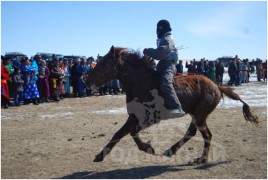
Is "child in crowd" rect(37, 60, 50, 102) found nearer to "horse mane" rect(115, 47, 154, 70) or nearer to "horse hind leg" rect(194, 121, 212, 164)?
"horse mane" rect(115, 47, 154, 70)

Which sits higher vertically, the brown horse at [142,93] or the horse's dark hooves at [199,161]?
the brown horse at [142,93]

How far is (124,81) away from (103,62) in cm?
52

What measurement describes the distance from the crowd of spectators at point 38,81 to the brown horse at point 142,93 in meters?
8.62

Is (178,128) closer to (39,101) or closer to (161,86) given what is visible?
(161,86)

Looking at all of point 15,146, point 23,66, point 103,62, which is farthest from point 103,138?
point 23,66

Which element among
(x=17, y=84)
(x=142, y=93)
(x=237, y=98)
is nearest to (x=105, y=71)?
(x=142, y=93)

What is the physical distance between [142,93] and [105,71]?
0.79 meters

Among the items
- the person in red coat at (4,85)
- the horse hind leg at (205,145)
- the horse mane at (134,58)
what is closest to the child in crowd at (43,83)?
the person in red coat at (4,85)

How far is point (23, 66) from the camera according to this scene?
15.0 metres

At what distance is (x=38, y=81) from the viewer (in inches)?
622

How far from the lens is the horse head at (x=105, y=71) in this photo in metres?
6.06

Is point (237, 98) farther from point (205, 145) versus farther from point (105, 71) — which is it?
point (105, 71)

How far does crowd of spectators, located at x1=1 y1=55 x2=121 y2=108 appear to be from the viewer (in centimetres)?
1454

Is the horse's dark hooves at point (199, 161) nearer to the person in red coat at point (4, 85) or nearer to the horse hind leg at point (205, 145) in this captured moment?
the horse hind leg at point (205, 145)
